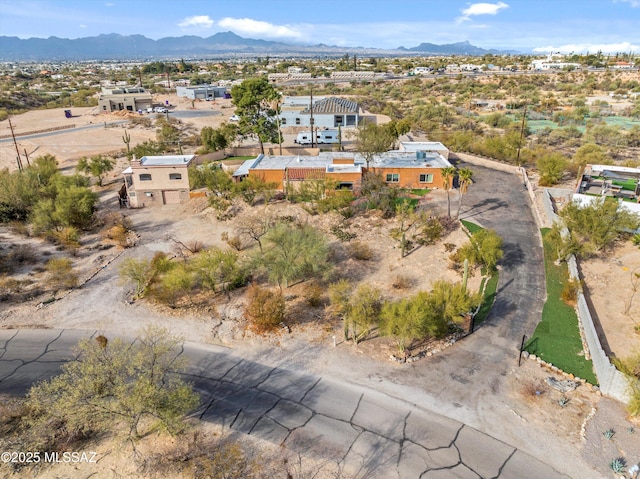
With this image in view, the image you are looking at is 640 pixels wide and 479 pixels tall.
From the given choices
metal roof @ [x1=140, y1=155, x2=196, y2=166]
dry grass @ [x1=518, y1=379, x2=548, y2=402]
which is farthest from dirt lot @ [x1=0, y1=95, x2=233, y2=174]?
dry grass @ [x1=518, y1=379, x2=548, y2=402]

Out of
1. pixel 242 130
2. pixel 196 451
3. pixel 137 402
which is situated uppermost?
pixel 242 130

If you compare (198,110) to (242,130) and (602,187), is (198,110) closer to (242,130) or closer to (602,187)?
(242,130)

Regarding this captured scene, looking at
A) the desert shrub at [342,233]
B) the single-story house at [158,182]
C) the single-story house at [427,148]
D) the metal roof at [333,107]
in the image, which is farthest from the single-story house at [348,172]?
the metal roof at [333,107]

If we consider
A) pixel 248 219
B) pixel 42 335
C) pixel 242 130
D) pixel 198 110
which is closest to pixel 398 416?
pixel 42 335

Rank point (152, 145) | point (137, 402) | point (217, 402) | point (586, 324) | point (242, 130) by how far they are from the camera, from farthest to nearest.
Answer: point (152, 145)
point (242, 130)
point (586, 324)
point (217, 402)
point (137, 402)

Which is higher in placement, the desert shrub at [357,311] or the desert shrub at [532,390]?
the desert shrub at [357,311]

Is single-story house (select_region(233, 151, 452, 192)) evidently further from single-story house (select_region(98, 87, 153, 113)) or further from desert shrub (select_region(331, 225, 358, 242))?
single-story house (select_region(98, 87, 153, 113))

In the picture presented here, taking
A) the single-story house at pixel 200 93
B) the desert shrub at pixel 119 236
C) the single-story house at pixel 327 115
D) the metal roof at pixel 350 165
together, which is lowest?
the desert shrub at pixel 119 236

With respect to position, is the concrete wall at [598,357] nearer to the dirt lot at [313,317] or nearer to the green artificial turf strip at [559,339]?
the green artificial turf strip at [559,339]
